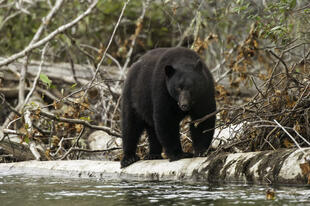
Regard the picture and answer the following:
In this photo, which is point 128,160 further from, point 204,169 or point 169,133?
point 204,169

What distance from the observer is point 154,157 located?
641 centimetres

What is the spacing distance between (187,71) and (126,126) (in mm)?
1260

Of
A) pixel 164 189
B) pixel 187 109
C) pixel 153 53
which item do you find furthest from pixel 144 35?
pixel 164 189

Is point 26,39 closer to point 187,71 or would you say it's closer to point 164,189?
point 187,71

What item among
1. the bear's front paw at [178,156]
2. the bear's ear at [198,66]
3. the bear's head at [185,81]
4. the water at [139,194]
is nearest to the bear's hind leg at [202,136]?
the bear's front paw at [178,156]

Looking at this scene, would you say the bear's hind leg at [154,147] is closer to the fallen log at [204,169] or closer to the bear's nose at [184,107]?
the fallen log at [204,169]

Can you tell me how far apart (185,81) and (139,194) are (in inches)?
59.4

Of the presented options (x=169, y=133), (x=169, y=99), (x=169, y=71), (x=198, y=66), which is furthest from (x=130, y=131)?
(x=198, y=66)

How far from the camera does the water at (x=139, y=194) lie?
3.76 m

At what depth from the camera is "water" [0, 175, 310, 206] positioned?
12.3 ft

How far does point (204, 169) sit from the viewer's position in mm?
4906

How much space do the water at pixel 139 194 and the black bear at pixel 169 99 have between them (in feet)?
2.75

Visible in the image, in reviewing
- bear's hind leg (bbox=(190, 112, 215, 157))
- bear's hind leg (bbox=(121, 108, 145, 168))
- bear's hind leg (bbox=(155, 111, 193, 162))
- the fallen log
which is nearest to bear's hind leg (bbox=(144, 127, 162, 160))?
bear's hind leg (bbox=(121, 108, 145, 168))

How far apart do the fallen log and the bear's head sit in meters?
0.64
